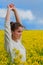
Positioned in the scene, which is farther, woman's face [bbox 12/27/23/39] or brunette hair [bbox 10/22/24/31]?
brunette hair [bbox 10/22/24/31]

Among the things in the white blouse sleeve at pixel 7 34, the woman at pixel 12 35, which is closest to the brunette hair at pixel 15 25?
the woman at pixel 12 35

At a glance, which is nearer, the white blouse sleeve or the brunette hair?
the white blouse sleeve

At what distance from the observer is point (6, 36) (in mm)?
5906

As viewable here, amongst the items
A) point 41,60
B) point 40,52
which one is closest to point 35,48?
point 40,52

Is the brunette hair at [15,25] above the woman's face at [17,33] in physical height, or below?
above

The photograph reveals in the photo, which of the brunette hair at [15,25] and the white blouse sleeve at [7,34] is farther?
the brunette hair at [15,25]

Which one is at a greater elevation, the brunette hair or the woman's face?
the brunette hair

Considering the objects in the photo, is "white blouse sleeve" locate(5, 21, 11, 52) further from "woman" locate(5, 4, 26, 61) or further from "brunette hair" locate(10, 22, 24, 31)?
"brunette hair" locate(10, 22, 24, 31)

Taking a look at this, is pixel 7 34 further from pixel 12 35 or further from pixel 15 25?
pixel 15 25

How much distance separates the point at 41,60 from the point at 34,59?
0.24 m

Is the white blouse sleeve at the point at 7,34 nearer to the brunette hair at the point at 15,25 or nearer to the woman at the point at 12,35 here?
the woman at the point at 12,35

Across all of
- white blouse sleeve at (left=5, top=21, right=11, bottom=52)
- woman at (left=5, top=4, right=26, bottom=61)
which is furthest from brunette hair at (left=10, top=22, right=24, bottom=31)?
white blouse sleeve at (left=5, top=21, right=11, bottom=52)

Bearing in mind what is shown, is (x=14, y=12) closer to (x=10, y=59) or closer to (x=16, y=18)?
(x=16, y=18)

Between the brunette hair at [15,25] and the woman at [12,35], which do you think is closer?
the woman at [12,35]
